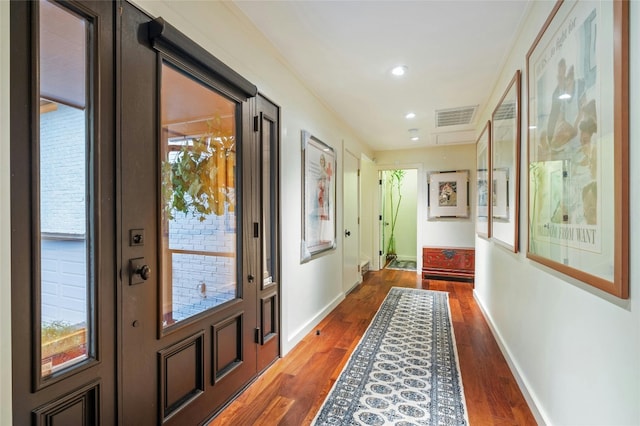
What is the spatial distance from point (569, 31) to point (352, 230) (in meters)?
3.58

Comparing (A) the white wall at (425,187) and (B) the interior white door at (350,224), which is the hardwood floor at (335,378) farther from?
(A) the white wall at (425,187)

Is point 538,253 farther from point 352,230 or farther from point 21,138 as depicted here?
point 352,230

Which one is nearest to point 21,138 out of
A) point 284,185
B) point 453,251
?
point 284,185

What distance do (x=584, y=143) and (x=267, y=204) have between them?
1808 millimetres

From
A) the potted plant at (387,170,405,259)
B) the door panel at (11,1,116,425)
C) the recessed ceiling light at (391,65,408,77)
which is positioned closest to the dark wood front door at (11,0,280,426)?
the door panel at (11,1,116,425)

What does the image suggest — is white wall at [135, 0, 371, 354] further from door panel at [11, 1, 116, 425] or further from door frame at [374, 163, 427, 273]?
door frame at [374, 163, 427, 273]

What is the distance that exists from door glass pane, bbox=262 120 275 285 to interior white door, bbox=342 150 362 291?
6.29 ft

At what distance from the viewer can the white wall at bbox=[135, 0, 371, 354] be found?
62.9 inches

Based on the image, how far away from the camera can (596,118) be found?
108 centimetres

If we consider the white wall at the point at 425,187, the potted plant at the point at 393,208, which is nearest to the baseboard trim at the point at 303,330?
the white wall at the point at 425,187

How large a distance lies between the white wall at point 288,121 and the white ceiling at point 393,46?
11 centimetres

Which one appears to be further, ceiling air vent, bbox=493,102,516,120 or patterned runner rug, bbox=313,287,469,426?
ceiling air vent, bbox=493,102,516,120
